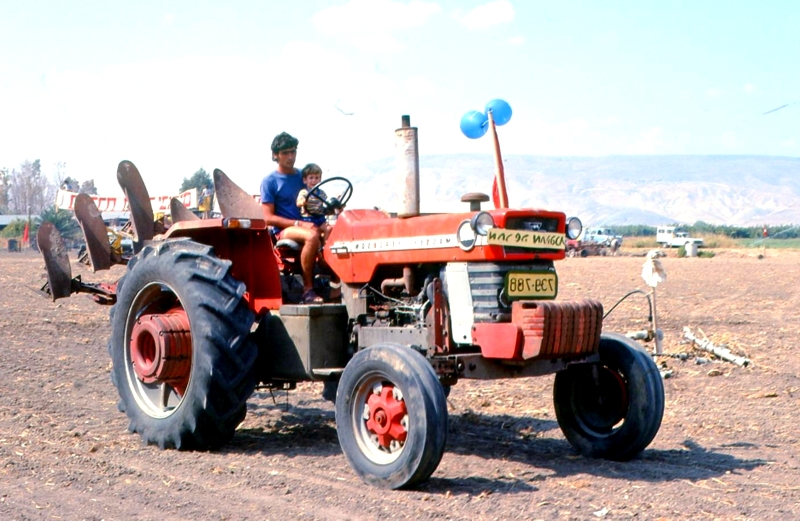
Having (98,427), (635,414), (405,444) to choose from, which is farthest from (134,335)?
(635,414)

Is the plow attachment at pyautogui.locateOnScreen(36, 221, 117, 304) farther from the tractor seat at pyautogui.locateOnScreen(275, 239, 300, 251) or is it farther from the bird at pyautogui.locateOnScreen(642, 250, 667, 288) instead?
the bird at pyautogui.locateOnScreen(642, 250, 667, 288)

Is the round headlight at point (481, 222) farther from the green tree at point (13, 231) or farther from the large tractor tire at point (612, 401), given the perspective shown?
the green tree at point (13, 231)

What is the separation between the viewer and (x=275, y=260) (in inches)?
278

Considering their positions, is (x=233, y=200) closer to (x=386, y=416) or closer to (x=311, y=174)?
(x=311, y=174)

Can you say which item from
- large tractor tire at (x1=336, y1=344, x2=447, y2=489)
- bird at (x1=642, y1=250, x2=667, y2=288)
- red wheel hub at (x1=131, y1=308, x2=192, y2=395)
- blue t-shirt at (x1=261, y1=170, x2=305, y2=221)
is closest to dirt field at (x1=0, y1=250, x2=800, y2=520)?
large tractor tire at (x1=336, y1=344, x2=447, y2=489)

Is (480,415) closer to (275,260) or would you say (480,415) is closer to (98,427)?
(275,260)

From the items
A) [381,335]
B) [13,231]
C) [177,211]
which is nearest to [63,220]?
[13,231]

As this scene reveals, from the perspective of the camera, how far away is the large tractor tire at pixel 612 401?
6195 mm

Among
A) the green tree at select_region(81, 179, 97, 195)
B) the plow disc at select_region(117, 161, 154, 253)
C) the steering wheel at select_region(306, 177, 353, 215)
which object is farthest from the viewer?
the green tree at select_region(81, 179, 97, 195)

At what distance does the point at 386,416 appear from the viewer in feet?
18.7

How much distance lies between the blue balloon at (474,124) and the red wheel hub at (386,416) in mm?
2459

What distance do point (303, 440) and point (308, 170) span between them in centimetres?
209

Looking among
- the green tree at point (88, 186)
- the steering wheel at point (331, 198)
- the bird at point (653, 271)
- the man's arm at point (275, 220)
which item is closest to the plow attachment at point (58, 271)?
the man's arm at point (275, 220)

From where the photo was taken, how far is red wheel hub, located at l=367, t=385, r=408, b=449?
568 centimetres
